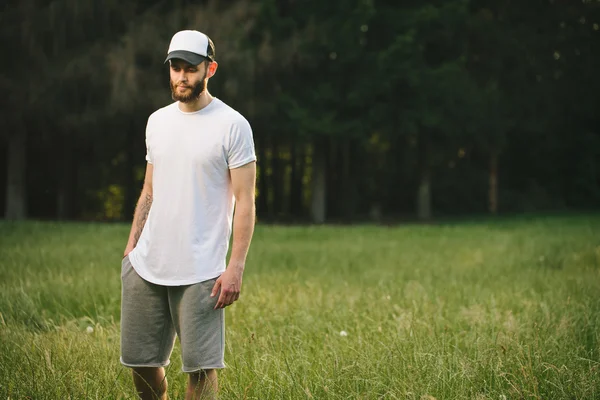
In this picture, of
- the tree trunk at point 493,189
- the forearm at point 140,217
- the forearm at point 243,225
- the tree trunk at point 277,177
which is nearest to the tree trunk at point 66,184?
the tree trunk at point 277,177

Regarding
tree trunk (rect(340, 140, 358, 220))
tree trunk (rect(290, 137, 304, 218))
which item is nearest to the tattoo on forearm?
tree trunk (rect(340, 140, 358, 220))

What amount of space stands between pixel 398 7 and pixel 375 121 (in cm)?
469

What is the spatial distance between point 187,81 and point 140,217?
2.73ft

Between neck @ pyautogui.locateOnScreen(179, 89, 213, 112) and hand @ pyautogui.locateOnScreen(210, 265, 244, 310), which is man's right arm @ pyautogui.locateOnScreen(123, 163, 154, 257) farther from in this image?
hand @ pyautogui.locateOnScreen(210, 265, 244, 310)

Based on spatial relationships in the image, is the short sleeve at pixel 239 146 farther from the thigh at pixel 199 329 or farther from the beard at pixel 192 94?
the thigh at pixel 199 329

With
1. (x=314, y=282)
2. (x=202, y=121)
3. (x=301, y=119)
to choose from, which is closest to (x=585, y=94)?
(x=301, y=119)

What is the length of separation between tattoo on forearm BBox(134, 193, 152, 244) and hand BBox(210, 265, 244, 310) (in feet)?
2.11

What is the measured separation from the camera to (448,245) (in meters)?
14.2

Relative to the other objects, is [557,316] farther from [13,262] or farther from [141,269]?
[13,262]

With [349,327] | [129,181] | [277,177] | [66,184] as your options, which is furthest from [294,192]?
[349,327]

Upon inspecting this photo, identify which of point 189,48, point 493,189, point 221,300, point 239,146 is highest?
point 189,48

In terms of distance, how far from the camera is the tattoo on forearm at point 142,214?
13.1 ft

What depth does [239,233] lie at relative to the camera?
371 cm

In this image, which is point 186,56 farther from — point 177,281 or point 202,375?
point 202,375
